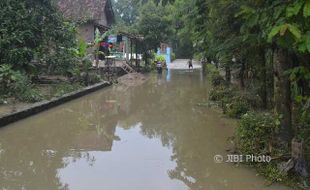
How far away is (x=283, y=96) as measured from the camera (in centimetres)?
774

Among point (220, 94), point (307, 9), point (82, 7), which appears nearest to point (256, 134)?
point (307, 9)

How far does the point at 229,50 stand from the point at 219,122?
215 cm

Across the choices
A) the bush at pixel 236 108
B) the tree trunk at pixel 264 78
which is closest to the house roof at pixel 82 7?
the bush at pixel 236 108

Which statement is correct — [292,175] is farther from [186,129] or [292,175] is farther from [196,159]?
[186,129]

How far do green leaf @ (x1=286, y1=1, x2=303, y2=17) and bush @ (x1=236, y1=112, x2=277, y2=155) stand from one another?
3.27 meters

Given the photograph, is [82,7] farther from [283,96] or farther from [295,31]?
[295,31]

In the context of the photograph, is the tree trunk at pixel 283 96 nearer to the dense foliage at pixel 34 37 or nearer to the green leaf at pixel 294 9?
the green leaf at pixel 294 9

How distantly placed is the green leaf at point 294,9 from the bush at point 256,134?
3268 millimetres

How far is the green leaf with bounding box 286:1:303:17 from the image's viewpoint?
472 centimetres

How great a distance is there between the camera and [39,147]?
962 centimetres

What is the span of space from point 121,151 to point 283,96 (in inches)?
142

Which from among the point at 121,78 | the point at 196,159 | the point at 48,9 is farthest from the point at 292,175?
the point at 121,78

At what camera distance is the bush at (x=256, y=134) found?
777 cm

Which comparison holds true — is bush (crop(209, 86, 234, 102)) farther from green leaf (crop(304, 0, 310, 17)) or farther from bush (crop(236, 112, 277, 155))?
green leaf (crop(304, 0, 310, 17))
